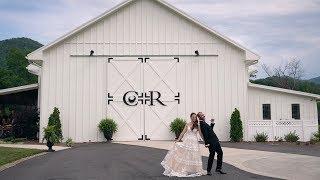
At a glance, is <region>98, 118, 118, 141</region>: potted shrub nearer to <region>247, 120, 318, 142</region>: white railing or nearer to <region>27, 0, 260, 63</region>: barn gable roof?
<region>27, 0, 260, 63</region>: barn gable roof

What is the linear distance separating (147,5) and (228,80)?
639 centimetres

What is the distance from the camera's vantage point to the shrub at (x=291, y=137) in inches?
1019

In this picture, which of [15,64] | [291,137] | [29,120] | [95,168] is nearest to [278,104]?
[291,137]

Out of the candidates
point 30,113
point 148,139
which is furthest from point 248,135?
point 30,113

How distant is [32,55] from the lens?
26.1 meters

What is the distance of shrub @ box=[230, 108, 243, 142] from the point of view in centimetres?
2581

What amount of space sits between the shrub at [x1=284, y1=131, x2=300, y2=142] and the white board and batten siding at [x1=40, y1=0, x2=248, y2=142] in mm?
2510

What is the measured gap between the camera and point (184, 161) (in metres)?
12.8

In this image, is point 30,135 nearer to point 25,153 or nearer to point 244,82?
point 25,153

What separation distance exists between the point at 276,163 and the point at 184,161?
12.5ft

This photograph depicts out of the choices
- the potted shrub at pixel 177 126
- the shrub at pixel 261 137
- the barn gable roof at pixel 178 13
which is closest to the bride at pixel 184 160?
the potted shrub at pixel 177 126

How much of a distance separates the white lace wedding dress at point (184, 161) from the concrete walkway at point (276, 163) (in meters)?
1.69

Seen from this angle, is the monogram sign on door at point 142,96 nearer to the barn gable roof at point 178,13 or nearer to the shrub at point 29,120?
the barn gable roof at point 178,13

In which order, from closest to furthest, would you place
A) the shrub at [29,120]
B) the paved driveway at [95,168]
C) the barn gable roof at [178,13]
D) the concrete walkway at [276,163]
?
the paved driveway at [95,168]
the concrete walkway at [276,163]
the barn gable roof at [178,13]
the shrub at [29,120]
